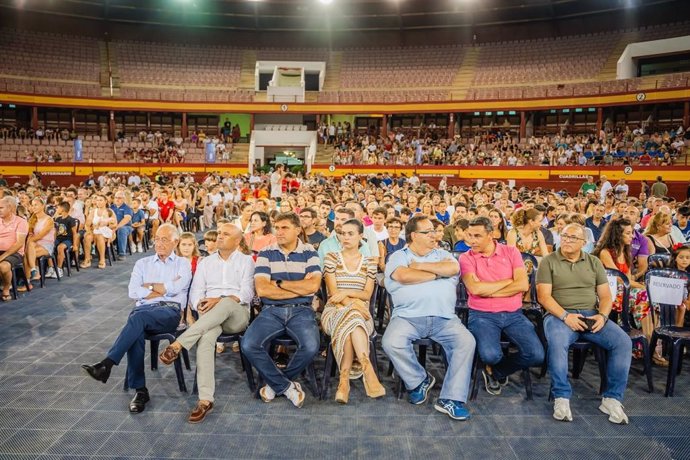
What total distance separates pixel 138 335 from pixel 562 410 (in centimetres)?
319

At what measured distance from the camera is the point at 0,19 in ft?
88.9

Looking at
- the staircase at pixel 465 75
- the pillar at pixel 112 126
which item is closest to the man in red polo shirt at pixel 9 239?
the pillar at pixel 112 126

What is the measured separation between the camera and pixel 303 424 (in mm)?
3529

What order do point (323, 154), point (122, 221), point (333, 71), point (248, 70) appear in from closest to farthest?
point (122, 221)
point (323, 154)
point (248, 70)
point (333, 71)

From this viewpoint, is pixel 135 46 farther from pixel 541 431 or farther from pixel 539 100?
pixel 541 431

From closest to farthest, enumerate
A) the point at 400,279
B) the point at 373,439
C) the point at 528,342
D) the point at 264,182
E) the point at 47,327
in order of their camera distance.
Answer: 1. the point at 373,439
2. the point at 528,342
3. the point at 400,279
4. the point at 47,327
5. the point at 264,182

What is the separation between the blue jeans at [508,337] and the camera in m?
3.84

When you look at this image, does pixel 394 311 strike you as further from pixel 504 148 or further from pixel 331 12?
pixel 331 12

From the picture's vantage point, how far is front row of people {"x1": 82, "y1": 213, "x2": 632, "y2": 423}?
3768mm

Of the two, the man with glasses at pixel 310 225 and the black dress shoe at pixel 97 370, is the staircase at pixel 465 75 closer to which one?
the man with glasses at pixel 310 225

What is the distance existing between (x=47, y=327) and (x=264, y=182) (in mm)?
14149

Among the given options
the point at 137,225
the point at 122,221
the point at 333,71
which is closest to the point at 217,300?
the point at 122,221

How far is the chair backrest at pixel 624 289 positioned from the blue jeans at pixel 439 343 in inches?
54.5

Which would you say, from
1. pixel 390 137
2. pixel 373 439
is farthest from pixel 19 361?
pixel 390 137
